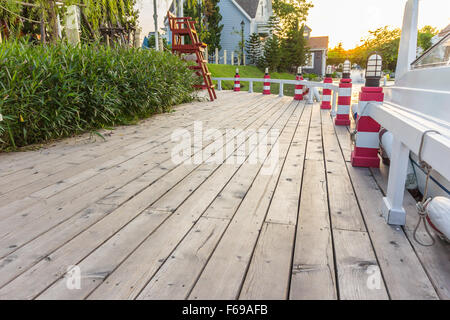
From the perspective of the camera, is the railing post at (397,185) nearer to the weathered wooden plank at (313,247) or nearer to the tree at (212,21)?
the weathered wooden plank at (313,247)

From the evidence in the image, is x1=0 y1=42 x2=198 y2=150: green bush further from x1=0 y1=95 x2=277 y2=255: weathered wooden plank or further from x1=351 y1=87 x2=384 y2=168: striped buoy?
x1=351 y1=87 x2=384 y2=168: striped buoy

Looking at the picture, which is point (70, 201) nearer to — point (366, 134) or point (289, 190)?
point (289, 190)

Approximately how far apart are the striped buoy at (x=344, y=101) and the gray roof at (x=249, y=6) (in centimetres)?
2135

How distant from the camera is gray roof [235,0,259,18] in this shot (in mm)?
24467

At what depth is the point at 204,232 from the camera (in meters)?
1.83

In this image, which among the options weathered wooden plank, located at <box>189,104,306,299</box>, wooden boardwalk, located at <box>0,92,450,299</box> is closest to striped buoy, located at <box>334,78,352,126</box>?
wooden boardwalk, located at <box>0,92,450,299</box>

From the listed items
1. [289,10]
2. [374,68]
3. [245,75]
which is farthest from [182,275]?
[289,10]

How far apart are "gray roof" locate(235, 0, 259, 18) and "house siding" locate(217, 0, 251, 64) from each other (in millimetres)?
758

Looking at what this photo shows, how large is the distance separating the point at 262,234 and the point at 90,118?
138 inches

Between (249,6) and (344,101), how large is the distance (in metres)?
22.4

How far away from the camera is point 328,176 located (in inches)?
110

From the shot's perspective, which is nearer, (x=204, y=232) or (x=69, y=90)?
(x=204, y=232)

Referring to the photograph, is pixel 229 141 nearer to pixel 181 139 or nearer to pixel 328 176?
pixel 181 139
